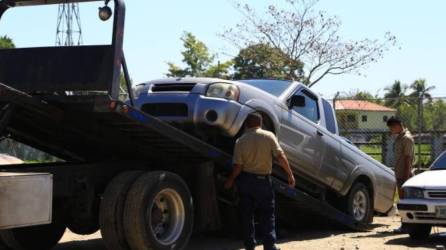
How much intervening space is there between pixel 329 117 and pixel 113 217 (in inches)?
195

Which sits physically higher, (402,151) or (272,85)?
(272,85)

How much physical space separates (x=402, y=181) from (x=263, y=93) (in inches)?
128

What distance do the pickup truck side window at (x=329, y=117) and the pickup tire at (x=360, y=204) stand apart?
1.02m

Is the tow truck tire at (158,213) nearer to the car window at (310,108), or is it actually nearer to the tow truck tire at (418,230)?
the car window at (310,108)

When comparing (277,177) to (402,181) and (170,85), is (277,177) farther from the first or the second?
(402,181)

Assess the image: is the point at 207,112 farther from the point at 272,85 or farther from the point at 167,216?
the point at 272,85

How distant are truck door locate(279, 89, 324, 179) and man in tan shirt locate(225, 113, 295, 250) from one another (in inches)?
58.0

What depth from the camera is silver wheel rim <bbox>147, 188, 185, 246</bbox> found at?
773 cm

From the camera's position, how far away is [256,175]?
8.09 m

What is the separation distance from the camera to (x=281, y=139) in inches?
376

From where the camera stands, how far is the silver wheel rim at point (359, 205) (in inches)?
451

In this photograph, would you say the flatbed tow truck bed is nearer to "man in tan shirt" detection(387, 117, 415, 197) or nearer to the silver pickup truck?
the silver pickup truck

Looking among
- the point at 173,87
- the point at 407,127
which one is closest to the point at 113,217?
the point at 173,87

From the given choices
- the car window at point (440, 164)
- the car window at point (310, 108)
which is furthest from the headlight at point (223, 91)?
the car window at point (440, 164)
